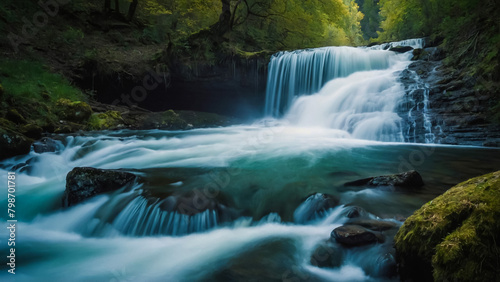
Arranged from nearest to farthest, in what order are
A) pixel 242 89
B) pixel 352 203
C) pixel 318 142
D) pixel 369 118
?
pixel 352 203 < pixel 318 142 < pixel 369 118 < pixel 242 89

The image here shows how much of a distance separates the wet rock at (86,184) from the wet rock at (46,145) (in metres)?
3.16

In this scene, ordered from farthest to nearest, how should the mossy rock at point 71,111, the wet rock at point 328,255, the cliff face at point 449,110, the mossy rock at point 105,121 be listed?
1. the mossy rock at point 105,121
2. the mossy rock at point 71,111
3. the cliff face at point 449,110
4. the wet rock at point 328,255

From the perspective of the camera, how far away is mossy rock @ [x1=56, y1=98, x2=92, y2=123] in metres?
8.96

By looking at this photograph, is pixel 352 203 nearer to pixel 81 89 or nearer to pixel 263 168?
pixel 263 168

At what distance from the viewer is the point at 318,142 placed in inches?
334

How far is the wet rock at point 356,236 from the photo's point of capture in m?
2.69

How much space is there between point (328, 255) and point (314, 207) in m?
1.00

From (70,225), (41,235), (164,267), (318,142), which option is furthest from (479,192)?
(318,142)

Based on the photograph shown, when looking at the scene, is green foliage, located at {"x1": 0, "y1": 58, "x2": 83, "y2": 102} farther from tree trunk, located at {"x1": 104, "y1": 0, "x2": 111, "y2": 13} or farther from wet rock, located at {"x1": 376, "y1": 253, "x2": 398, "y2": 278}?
wet rock, located at {"x1": 376, "y1": 253, "x2": 398, "y2": 278}

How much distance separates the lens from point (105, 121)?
9766 mm

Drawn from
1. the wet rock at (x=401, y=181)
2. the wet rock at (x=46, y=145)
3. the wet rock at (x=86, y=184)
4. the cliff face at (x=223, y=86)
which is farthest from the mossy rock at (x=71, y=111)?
the wet rock at (x=401, y=181)

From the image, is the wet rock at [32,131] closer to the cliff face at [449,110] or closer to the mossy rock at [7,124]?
the mossy rock at [7,124]

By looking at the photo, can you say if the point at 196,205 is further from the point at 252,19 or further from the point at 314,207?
the point at 252,19

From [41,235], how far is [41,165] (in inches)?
117
